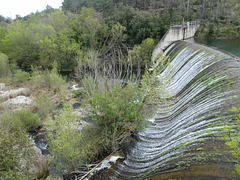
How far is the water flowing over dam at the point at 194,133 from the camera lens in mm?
5273

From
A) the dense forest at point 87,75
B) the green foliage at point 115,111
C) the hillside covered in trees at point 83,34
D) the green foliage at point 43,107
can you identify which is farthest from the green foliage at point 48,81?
the green foliage at point 115,111

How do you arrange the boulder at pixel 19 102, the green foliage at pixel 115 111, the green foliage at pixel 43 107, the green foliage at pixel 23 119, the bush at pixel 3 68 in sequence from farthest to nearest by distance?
the bush at pixel 3 68 → the boulder at pixel 19 102 → the green foliage at pixel 43 107 → the green foliage at pixel 23 119 → the green foliage at pixel 115 111

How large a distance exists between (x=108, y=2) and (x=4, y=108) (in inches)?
1518

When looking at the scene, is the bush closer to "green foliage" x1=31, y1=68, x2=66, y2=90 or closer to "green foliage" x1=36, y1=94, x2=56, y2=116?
"green foliage" x1=31, y1=68, x2=66, y2=90

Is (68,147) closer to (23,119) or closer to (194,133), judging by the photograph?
(194,133)

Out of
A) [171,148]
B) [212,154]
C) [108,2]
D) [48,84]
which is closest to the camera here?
[212,154]

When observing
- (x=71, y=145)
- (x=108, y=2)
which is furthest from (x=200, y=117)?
(x=108, y=2)

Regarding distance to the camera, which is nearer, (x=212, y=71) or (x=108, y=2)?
(x=212, y=71)

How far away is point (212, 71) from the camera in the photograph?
10.3 meters

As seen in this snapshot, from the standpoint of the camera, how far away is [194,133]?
6812 mm

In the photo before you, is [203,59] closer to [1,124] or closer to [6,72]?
[1,124]

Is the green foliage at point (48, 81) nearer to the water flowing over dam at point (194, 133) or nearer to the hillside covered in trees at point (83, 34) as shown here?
the hillside covered in trees at point (83, 34)

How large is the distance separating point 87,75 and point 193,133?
9276 millimetres

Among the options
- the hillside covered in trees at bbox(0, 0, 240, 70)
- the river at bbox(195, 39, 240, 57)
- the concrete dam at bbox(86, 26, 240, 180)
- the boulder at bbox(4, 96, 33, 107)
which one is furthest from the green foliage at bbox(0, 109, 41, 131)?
the river at bbox(195, 39, 240, 57)
